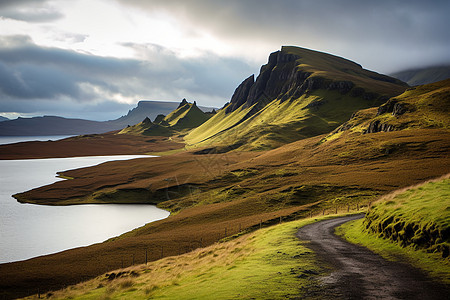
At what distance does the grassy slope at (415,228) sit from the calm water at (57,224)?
65.3m

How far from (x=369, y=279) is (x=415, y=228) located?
7.02 meters

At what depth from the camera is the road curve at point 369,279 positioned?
52.7ft

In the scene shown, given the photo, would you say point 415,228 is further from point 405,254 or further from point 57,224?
point 57,224

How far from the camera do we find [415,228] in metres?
22.8

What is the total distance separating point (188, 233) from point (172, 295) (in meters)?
47.2

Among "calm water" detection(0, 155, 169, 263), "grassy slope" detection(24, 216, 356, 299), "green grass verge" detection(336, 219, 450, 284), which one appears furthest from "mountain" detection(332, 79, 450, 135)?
"grassy slope" detection(24, 216, 356, 299)

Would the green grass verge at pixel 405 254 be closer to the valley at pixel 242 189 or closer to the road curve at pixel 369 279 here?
the road curve at pixel 369 279

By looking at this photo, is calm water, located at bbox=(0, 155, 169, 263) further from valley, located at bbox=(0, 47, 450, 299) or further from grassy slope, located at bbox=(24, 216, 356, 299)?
grassy slope, located at bbox=(24, 216, 356, 299)

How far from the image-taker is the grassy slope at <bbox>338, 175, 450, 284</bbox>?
65.3ft

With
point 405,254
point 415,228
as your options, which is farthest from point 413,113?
point 405,254

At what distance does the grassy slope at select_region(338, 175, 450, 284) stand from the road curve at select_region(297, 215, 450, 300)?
1040 millimetres

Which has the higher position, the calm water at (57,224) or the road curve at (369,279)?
the road curve at (369,279)

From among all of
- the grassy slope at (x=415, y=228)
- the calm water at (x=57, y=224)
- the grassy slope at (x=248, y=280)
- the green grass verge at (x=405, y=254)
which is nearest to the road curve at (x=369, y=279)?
the green grass verge at (x=405, y=254)

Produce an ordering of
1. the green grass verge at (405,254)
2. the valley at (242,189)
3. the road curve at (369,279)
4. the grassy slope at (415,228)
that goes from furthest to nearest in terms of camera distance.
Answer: the valley at (242,189) → the grassy slope at (415,228) → the green grass verge at (405,254) → the road curve at (369,279)
